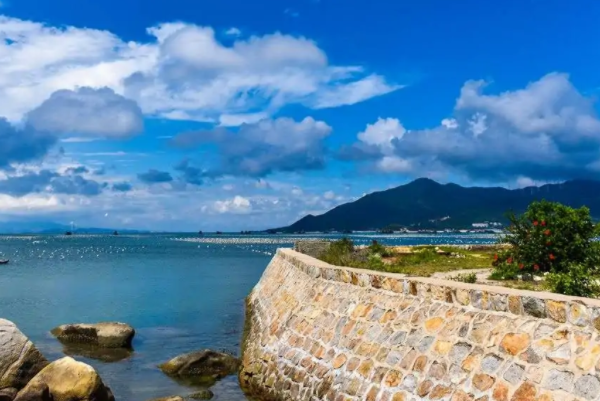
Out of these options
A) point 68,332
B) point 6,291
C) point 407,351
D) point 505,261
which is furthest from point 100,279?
point 407,351

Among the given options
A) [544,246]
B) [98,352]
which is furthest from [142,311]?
[544,246]

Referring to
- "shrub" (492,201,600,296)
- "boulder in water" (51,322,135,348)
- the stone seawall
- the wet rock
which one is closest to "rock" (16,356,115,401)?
the stone seawall

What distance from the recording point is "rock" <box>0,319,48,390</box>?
53.3 ft

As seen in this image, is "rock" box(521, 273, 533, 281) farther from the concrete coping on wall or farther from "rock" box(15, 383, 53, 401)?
"rock" box(15, 383, 53, 401)

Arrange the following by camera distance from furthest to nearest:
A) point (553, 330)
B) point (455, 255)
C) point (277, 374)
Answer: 1. point (455, 255)
2. point (277, 374)
3. point (553, 330)

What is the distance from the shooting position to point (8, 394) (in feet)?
51.5

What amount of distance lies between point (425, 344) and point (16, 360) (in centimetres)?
1209

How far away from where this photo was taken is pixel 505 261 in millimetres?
22531

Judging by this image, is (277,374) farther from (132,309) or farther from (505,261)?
(132,309)

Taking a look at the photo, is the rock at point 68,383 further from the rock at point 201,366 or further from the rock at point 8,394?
the rock at point 201,366

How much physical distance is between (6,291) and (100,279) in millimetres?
11568

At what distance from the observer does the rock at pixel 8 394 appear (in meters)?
15.6

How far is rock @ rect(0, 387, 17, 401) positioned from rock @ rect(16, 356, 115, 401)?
0.81 meters

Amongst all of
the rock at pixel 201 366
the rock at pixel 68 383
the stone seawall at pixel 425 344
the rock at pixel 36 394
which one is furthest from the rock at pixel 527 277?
the rock at pixel 36 394
